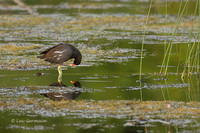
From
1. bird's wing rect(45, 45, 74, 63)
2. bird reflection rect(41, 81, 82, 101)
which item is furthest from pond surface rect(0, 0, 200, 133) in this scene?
bird's wing rect(45, 45, 74, 63)

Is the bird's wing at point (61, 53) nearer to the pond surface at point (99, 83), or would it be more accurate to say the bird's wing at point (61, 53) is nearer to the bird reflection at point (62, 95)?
the pond surface at point (99, 83)

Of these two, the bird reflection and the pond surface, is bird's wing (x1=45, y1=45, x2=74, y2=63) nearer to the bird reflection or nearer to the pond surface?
the pond surface

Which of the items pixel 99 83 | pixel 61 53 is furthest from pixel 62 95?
pixel 61 53

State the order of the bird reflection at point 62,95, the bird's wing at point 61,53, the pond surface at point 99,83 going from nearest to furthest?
the pond surface at point 99,83 < the bird reflection at point 62,95 < the bird's wing at point 61,53

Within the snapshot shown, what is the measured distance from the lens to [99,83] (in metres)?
9.01

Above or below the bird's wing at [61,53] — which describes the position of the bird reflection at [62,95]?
below

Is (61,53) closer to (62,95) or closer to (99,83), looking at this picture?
(99,83)

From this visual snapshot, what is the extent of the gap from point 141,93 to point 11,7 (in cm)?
1845

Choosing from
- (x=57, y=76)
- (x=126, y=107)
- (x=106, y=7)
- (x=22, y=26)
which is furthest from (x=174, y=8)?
(x=126, y=107)

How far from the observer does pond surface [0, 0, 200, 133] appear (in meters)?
6.42

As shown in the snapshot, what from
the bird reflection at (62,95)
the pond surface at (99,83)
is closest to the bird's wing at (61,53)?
the pond surface at (99,83)

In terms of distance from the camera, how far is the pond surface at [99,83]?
253 inches

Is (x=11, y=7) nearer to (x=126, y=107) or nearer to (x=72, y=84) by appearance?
(x=72, y=84)

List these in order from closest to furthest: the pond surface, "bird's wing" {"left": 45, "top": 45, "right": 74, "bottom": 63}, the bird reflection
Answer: the pond surface
the bird reflection
"bird's wing" {"left": 45, "top": 45, "right": 74, "bottom": 63}
